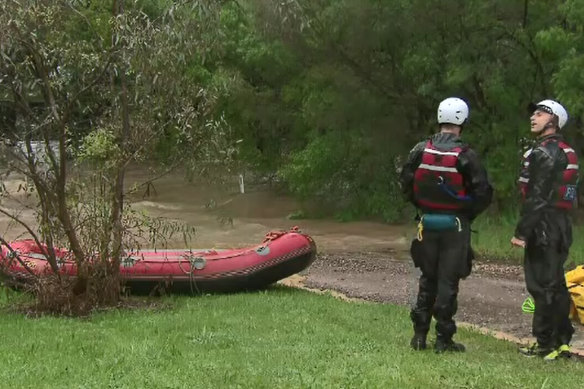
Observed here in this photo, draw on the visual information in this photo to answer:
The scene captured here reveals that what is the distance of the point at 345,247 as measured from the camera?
1653cm

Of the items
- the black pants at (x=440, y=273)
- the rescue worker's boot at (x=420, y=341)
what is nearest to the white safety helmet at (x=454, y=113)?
the black pants at (x=440, y=273)

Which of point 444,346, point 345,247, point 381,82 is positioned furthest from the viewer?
point 381,82

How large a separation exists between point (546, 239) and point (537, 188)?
1.29 feet

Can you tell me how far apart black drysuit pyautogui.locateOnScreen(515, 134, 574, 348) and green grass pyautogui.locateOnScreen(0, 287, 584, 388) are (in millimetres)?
329

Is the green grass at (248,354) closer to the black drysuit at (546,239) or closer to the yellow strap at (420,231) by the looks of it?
the black drysuit at (546,239)

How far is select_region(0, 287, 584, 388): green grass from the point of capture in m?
4.81

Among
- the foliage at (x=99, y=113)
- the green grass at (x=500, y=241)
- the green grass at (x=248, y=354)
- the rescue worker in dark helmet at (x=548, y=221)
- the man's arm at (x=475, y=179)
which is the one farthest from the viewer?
the green grass at (x=500, y=241)

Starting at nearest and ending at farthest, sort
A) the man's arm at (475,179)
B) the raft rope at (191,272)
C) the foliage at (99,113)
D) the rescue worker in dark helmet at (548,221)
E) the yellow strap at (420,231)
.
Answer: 1. the man's arm at (475,179)
2. the rescue worker in dark helmet at (548,221)
3. the yellow strap at (420,231)
4. the foliage at (99,113)
5. the raft rope at (191,272)

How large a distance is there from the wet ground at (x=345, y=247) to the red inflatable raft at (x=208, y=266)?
27.4 inches

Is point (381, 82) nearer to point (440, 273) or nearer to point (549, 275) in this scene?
point (549, 275)

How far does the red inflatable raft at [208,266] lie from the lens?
364 inches

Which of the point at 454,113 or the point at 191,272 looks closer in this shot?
the point at 454,113

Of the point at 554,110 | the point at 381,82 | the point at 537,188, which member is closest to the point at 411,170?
the point at 537,188

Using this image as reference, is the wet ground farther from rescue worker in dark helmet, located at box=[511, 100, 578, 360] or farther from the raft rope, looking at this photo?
rescue worker in dark helmet, located at box=[511, 100, 578, 360]
